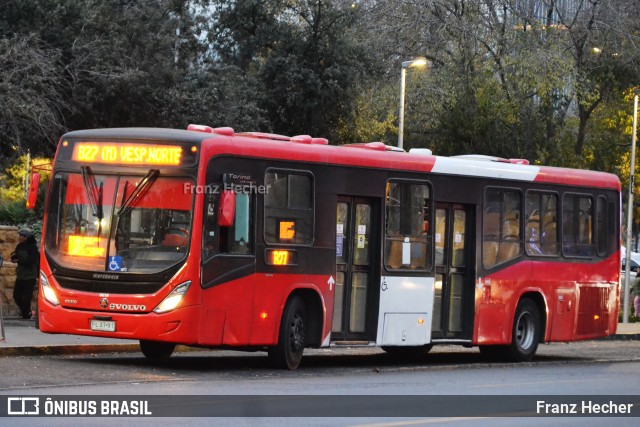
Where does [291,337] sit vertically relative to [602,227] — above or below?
below

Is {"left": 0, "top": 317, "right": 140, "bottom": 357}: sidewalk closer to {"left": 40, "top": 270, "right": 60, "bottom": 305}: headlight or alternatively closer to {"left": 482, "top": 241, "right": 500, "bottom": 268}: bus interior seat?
{"left": 40, "top": 270, "right": 60, "bottom": 305}: headlight

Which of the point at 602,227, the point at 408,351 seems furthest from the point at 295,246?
the point at 602,227

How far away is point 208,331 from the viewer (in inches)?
665

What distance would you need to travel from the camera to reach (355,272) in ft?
63.4

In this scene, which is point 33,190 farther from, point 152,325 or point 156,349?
point 156,349

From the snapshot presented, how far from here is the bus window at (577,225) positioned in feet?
75.7

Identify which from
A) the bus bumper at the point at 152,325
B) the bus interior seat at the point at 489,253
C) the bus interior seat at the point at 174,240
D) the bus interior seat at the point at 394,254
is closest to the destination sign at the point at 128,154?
the bus interior seat at the point at 174,240

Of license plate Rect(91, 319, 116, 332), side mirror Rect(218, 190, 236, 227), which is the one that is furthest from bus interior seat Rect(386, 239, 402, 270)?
license plate Rect(91, 319, 116, 332)

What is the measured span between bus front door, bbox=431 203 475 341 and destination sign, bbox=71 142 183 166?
520 cm

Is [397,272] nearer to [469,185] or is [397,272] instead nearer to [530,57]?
[469,185]

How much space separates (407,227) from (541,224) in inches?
132

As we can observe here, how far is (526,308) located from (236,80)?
647 inches

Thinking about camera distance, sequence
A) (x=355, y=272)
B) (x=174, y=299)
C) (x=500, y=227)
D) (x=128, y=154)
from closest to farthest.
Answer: (x=174, y=299) < (x=128, y=154) < (x=355, y=272) < (x=500, y=227)

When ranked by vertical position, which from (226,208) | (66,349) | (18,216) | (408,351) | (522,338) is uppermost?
(226,208)
